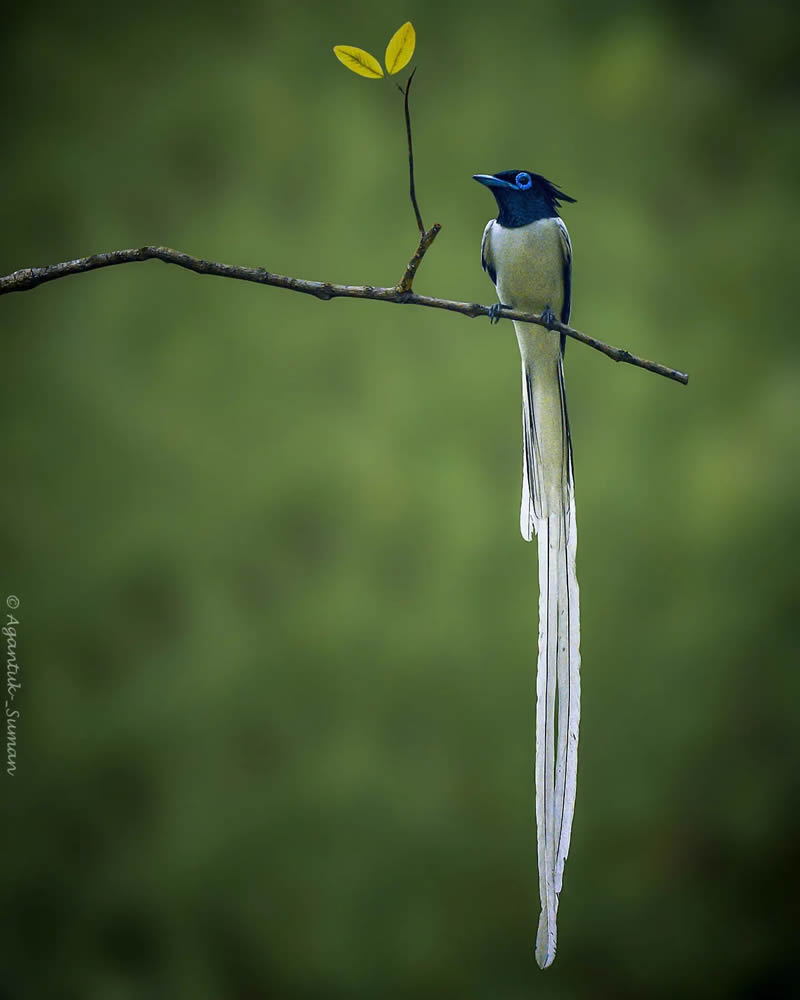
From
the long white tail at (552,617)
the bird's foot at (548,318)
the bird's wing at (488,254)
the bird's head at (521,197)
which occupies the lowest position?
the long white tail at (552,617)

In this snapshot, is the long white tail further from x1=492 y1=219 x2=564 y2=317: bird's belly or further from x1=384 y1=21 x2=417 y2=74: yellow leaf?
x1=384 y1=21 x2=417 y2=74: yellow leaf

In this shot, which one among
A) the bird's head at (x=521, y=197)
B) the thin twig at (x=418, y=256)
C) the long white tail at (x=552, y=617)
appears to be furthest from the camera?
the bird's head at (x=521, y=197)

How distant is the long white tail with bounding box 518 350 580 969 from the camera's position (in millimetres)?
1085

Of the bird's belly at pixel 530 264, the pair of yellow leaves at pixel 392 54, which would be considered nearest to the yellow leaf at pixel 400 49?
the pair of yellow leaves at pixel 392 54

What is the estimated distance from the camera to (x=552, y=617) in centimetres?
114

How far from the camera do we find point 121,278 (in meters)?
2.24

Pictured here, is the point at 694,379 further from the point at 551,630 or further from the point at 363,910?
the point at 363,910

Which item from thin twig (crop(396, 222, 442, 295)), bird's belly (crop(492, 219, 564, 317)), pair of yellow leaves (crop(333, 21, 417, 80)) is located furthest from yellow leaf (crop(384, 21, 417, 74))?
bird's belly (crop(492, 219, 564, 317))

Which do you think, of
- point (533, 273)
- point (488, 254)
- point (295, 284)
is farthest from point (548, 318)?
point (295, 284)

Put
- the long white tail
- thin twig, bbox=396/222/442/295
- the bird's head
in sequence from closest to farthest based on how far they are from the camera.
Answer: thin twig, bbox=396/222/442/295 < the long white tail < the bird's head

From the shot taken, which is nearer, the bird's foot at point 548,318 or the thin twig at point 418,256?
the thin twig at point 418,256

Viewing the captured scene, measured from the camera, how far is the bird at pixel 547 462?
3.66 ft

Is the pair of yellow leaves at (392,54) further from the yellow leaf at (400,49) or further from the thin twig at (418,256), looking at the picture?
the thin twig at (418,256)

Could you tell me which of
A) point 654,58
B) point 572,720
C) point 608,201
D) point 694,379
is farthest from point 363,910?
point 654,58
